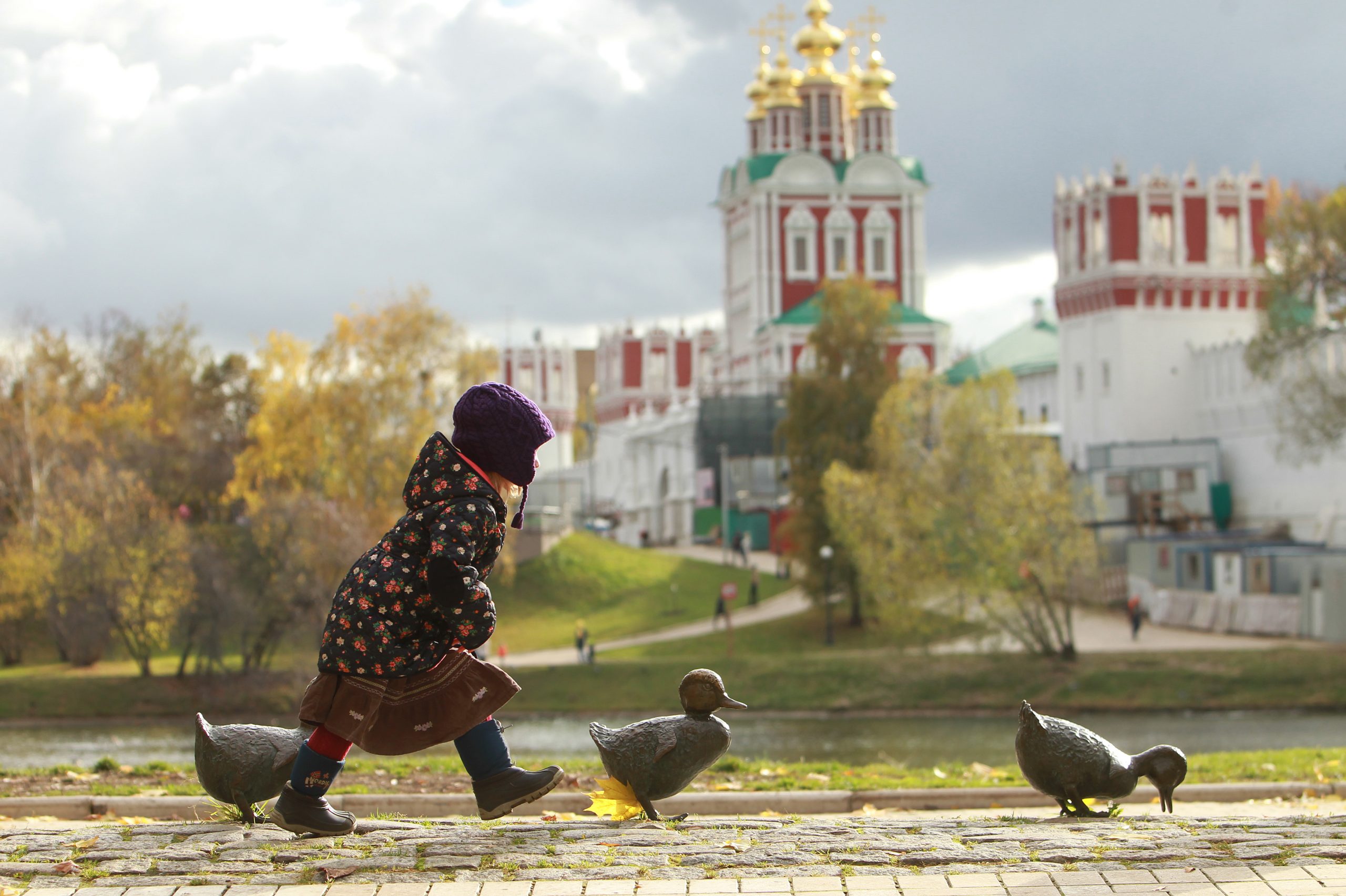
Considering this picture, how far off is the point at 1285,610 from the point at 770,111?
4820 centimetres

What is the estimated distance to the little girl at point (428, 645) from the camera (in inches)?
262

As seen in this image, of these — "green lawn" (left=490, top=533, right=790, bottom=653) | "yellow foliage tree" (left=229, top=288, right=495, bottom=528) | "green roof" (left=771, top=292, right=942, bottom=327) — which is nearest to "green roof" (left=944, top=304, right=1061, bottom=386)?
"green roof" (left=771, top=292, right=942, bottom=327)

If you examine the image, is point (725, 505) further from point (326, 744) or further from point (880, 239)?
point (326, 744)

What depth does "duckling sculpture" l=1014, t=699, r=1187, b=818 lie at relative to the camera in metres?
8.04

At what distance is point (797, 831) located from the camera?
288 inches

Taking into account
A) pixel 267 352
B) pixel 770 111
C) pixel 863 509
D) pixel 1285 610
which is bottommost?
pixel 1285 610

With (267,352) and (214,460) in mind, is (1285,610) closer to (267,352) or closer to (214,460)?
(267,352)

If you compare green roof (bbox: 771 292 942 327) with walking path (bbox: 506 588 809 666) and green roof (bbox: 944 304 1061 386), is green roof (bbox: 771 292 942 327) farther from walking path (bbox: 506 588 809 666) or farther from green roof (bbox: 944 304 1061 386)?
walking path (bbox: 506 588 809 666)

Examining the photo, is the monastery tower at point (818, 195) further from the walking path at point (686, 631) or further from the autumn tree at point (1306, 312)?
the autumn tree at point (1306, 312)

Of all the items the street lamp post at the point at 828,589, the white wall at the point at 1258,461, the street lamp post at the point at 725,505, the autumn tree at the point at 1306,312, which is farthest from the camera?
the street lamp post at the point at 725,505

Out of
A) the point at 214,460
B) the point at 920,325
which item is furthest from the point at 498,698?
the point at 920,325

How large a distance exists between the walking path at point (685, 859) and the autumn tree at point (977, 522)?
27252 mm

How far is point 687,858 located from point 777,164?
76067 mm

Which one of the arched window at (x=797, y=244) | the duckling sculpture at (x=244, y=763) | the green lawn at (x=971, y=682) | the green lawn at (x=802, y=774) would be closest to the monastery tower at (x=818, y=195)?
the arched window at (x=797, y=244)
